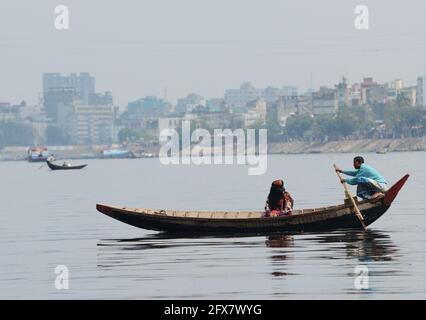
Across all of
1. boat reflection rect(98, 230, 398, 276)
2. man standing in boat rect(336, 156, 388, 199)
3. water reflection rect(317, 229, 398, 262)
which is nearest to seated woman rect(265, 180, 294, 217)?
boat reflection rect(98, 230, 398, 276)

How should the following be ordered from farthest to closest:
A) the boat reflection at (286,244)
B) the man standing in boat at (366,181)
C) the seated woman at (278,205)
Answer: the seated woman at (278,205) < the man standing in boat at (366,181) < the boat reflection at (286,244)

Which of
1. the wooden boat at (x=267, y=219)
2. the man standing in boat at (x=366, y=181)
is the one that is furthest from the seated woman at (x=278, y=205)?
the man standing in boat at (x=366, y=181)

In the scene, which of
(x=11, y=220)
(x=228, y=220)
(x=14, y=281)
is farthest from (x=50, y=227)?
(x=14, y=281)

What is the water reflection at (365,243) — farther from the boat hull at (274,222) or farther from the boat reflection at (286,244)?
the boat hull at (274,222)

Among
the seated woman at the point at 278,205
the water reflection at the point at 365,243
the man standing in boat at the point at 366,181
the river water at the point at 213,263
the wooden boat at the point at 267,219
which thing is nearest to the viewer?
the river water at the point at 213,263

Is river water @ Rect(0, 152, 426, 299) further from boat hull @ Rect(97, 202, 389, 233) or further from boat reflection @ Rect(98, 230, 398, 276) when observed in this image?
boat hull @ Rect(97, 202, 389, 233)

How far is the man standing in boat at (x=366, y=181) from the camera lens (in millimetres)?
48562

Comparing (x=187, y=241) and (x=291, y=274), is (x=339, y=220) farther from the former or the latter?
(x=291, y=274)

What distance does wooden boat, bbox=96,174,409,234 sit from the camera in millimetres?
49250

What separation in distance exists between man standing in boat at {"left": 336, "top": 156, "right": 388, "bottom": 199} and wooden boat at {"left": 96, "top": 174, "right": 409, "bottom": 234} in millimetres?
339

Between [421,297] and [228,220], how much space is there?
17.6 meters

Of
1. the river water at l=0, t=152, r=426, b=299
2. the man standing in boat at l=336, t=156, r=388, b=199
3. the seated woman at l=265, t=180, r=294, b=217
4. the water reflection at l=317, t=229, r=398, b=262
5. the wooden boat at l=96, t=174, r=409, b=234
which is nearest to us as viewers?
the river water at l=0, t=152, r=426, b=299

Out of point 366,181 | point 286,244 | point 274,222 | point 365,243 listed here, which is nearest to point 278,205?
point 274,222

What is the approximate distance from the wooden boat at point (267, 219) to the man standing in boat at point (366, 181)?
34cm
